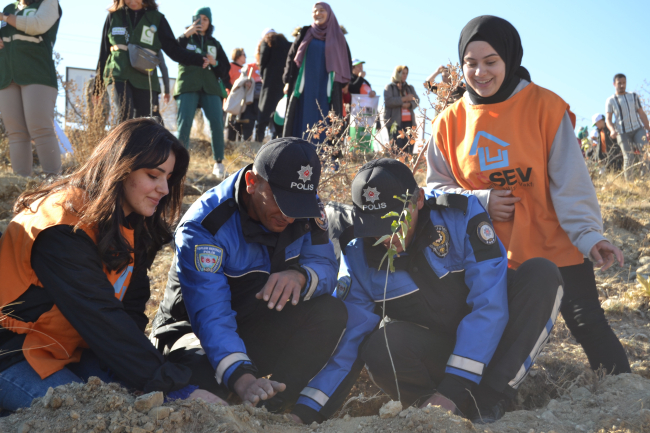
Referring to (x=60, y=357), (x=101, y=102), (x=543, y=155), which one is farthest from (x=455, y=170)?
(x=101, y=102)

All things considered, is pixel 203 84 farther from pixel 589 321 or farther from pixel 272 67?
pixel 589 321

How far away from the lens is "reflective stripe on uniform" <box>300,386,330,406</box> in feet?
7.30

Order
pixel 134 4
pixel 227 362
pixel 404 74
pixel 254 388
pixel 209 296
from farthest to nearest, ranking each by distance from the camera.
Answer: pixel 404 74 → pixel 134 4 → pixel 209 296 → pixel 227 362 → pixel 254 388

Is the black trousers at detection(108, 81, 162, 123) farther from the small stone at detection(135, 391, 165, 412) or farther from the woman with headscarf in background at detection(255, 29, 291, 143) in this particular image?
the small stone at detection(135, 391, 165, 412)

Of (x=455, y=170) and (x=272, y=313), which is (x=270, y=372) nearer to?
(x=272, y=313)

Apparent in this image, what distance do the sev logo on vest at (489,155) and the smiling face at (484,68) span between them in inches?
8.1

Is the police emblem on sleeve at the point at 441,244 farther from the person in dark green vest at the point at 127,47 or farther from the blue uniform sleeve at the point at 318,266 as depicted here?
the person in dark green vest at the point at 127,47

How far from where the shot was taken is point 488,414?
90.8 inches

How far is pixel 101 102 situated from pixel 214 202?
4072mm

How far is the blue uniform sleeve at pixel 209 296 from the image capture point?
7.18 feet

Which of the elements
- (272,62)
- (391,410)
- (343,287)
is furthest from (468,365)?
(272,62)

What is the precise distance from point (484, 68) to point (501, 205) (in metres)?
0.65

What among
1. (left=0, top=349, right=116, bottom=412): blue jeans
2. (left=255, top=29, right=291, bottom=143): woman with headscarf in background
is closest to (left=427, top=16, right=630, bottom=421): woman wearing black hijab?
(left=0, top=349, right=116, bottom=412): blue jeans

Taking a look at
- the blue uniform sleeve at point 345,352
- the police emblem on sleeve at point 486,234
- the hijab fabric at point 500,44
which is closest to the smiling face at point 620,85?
the hijab fabric at point 500,44
